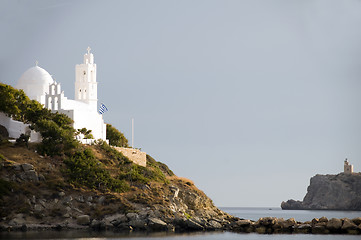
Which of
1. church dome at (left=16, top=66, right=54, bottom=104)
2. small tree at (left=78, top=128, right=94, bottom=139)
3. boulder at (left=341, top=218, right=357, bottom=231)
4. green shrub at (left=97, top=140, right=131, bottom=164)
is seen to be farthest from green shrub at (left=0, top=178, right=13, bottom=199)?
boulder at (left=341, top=218, right=357, bottom=231)

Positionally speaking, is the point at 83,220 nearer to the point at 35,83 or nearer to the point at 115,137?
the point at 115,137

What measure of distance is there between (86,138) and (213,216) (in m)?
20.4

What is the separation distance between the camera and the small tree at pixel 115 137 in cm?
9459

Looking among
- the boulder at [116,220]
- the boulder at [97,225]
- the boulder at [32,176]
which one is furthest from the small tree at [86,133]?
the boulder at [97,225]

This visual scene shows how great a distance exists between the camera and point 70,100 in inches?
3654

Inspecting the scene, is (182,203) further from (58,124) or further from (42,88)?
(42,88)

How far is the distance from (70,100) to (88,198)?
23.7m

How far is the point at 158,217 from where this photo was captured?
7238 cm

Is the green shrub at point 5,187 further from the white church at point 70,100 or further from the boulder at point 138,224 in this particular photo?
the boulder at point 138,224

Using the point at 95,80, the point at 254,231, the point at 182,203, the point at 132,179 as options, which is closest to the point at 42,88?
the point at 95,80

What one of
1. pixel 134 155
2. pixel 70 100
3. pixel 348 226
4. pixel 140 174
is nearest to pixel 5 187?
pixel 140 174

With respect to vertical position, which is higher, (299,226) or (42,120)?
(42,120)

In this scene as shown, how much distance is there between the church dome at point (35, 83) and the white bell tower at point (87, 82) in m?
4.37

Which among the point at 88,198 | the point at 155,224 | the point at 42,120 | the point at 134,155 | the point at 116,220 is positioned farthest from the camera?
the point at 134,155
